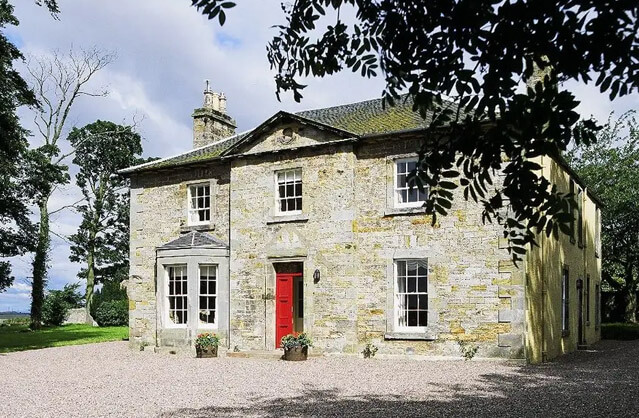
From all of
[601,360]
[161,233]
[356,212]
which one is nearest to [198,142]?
[161,233]

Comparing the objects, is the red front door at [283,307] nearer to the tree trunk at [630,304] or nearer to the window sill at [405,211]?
the window sill at [405,211]

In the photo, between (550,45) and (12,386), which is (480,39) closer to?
(550,45)

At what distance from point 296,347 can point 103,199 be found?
29.5 metres

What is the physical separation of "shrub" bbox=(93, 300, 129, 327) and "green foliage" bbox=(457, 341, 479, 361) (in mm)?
25186

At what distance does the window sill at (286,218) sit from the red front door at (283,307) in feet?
5.12

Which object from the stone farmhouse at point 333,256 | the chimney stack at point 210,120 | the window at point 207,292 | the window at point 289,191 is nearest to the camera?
the stone farmhouse at point 333,256

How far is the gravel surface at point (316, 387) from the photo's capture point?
33.8ft

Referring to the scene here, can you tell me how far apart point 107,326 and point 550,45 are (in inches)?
1437

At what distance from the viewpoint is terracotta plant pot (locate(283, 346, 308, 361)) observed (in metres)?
18.2

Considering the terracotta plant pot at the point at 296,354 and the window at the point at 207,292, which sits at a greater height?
the window at the point at 207,292

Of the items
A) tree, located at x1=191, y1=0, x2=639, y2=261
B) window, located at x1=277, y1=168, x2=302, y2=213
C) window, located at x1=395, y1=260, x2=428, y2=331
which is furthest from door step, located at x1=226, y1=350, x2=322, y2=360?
tree, located at x1=191, y1=0, x2=639, y2=261

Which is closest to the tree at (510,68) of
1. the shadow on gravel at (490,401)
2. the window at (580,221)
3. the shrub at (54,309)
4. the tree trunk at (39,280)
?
the shadow on gravel at (490,401)

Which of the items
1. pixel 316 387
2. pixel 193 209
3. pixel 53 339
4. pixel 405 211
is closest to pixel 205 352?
pixel 193 209

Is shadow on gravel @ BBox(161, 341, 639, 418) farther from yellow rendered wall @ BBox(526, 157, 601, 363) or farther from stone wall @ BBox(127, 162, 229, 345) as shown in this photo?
stone wall @ BBox(127, 162, 229, 345)
